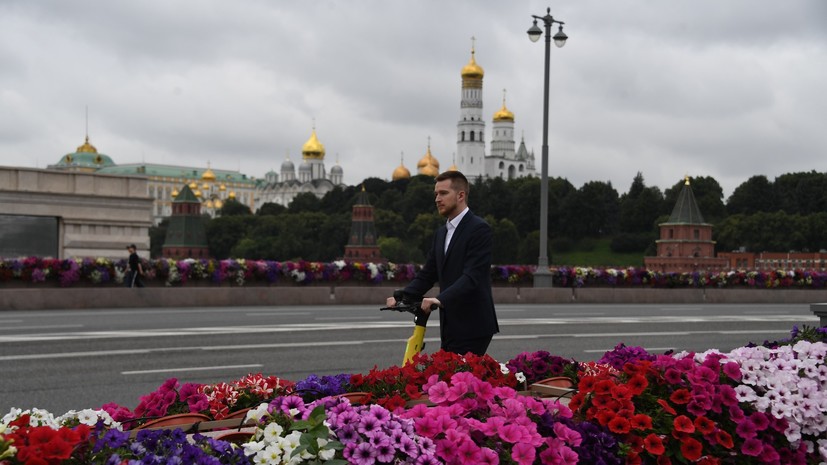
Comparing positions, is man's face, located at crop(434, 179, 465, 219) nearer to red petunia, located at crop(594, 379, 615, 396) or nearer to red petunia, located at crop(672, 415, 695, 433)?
red petunia, located at crop(594, 379, 615, 396)

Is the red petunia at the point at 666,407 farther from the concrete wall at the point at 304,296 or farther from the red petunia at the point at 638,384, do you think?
the concrete wall at the point at 304,296

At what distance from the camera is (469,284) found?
20.8 feet

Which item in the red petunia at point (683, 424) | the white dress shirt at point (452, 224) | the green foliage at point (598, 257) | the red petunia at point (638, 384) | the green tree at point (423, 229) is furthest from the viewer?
the green foliage at point (598, 257)

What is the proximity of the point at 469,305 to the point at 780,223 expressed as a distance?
115 meters

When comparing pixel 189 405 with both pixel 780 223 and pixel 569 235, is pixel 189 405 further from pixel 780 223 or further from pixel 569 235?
pixel 569 235

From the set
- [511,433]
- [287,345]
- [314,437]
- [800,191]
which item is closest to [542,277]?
[287,345]

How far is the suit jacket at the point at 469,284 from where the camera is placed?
21.1 ft

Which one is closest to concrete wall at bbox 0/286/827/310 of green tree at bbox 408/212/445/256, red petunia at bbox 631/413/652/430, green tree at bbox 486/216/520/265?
red petunia at bbox 631/413/652/430

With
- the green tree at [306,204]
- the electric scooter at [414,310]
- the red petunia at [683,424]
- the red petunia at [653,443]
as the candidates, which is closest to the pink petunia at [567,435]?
the red petunia at [653,443]

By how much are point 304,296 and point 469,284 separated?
21.8 meters

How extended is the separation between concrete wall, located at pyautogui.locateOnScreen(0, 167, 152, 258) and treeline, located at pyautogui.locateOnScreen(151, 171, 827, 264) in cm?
9552

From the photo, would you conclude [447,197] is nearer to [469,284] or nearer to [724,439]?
[469,284]

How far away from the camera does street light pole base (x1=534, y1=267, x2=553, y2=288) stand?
30.2m

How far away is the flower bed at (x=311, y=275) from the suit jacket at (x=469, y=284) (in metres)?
20.5
